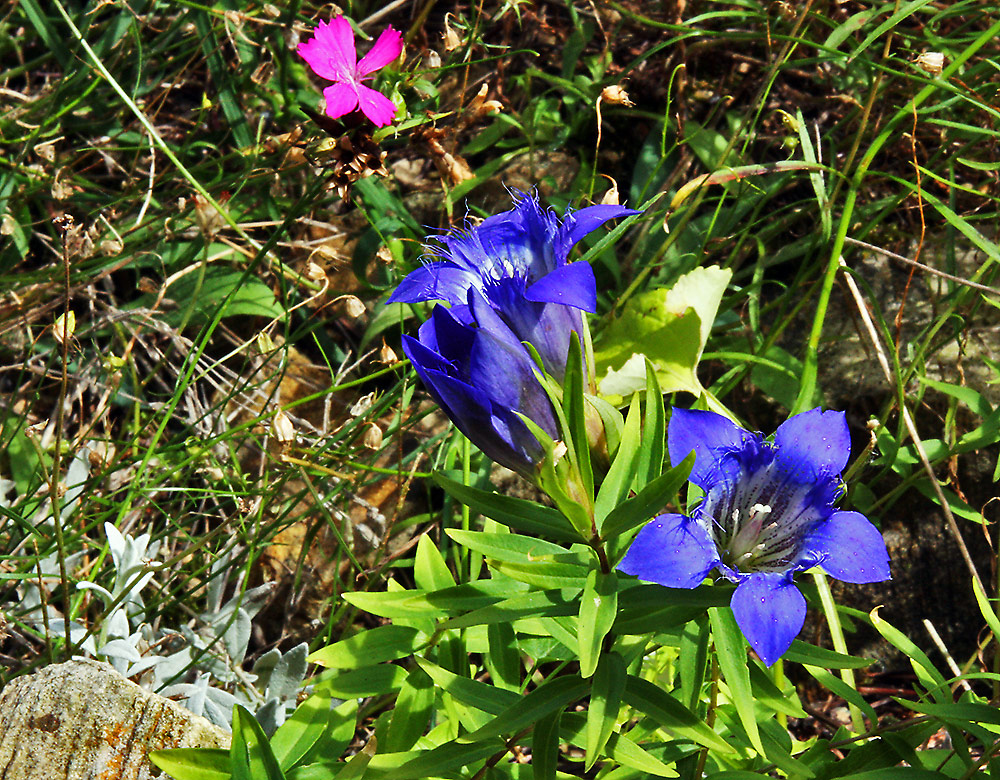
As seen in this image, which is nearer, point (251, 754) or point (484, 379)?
point (484, 379)

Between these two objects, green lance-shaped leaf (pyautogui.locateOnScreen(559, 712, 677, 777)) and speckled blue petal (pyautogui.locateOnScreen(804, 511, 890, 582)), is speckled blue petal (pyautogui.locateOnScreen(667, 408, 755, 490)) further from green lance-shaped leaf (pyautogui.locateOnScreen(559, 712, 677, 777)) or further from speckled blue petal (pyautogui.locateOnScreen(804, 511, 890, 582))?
green lance-shaped leaf (pyautogui.locateOnScreen(559, 712, 677, 777))

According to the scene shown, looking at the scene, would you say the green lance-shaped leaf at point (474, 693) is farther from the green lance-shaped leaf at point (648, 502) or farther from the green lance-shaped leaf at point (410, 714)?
the green lance-shaped leaf at point (648, 502)

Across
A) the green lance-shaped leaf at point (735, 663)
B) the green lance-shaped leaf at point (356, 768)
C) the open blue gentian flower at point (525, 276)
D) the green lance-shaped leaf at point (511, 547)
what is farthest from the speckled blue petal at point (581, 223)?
the green lance-shaped leaf at point (356, 768)

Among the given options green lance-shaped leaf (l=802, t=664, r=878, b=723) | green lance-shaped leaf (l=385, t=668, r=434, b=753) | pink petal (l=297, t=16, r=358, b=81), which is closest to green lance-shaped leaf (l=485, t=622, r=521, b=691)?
green lance-shaped leaf (l=385, t=668, r=434, b=753)

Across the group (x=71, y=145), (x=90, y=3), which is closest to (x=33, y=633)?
(x=71, y=145)

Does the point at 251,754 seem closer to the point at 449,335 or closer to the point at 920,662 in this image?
the point at 449,335

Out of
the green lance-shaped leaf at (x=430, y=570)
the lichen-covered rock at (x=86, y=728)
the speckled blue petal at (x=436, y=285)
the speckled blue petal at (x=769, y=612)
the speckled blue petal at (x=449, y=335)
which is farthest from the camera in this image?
the green lance-shaped leaf at (x=430, y=570)

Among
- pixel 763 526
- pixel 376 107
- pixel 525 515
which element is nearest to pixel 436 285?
pixel 525 515
